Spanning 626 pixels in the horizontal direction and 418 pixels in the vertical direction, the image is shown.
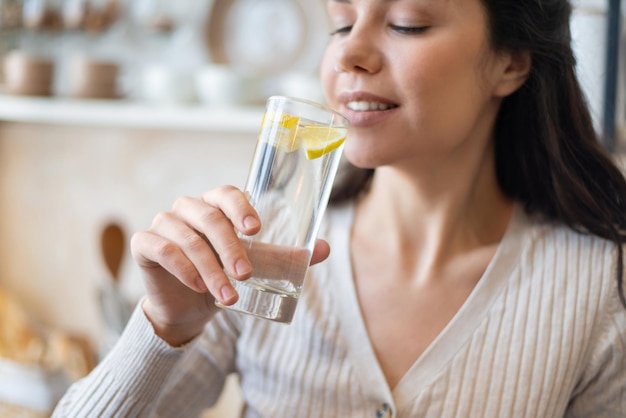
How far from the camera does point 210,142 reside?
212 cm

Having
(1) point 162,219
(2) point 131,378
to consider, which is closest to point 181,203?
(1) point 162,219

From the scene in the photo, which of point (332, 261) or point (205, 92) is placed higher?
point (205, 92)

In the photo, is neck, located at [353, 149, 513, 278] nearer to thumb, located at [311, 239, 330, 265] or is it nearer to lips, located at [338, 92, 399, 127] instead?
lips, located at [338, 92, 399, 127]

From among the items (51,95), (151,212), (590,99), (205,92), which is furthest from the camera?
(151,212)

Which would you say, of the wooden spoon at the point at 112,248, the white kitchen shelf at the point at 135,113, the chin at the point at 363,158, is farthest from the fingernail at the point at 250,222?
the wooden spoon at the point at 112,248

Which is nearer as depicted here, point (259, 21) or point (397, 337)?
point (397, 337)

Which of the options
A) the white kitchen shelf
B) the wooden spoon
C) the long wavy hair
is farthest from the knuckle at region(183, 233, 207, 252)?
the wooden spoon

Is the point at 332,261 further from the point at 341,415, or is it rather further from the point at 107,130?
the point at 107,130

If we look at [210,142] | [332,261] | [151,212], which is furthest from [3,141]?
[332,261]

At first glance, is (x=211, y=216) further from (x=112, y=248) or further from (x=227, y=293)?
(x=112, y=248)

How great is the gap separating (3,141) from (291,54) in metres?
1.14

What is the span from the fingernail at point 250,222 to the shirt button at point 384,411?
40 cm

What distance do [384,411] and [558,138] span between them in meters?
0.49

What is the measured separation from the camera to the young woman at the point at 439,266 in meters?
1.03
